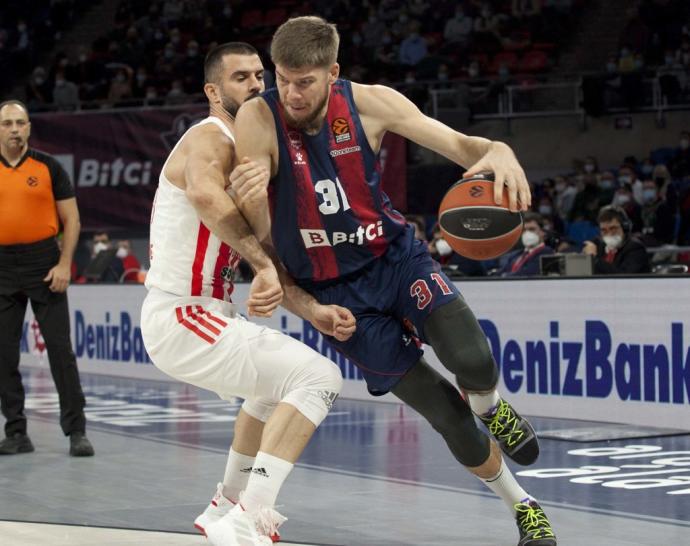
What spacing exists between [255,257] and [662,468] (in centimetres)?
335

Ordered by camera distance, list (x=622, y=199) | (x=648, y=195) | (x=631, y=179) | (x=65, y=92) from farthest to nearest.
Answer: (x=65, y=92) → (x=631, y=179) → (x=648, y=195) → (x=622, y=199)

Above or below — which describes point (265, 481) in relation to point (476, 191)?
below

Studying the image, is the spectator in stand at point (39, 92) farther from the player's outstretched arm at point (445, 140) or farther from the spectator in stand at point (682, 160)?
the player's outstretched arm at point (445, 140)

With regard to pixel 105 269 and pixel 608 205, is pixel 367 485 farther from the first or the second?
pixel 105 269

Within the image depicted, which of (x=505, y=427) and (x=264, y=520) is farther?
(x=505, y=427)

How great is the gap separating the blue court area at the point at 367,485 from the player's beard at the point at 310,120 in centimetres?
163

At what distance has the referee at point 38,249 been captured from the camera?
7.43m

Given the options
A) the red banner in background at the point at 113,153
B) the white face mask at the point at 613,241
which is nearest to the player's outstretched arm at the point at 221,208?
the white face mask at the point at 613,241

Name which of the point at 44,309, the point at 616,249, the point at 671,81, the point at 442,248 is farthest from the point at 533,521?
the point at 671,81

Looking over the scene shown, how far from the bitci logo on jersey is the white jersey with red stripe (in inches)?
14.7

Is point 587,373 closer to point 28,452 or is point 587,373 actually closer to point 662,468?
point 662,468

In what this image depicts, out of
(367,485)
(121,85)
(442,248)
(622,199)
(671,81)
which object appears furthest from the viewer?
(121,85)

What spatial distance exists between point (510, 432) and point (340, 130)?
130 cm

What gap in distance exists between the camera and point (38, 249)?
24.5ft
